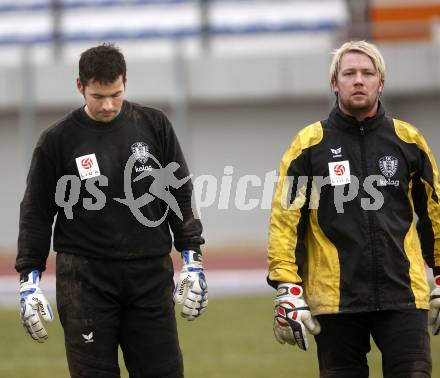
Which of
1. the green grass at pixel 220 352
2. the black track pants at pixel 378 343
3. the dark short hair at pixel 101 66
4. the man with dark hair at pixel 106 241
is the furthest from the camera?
the green grass at pixel 220 352

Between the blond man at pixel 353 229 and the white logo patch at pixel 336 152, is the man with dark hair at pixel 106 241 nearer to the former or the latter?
the blond man at pixel 353 229

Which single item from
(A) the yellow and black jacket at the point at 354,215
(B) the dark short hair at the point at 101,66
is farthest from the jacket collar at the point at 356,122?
(B) the dark short hair at the point at 101,66

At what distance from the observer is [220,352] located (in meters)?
9.13

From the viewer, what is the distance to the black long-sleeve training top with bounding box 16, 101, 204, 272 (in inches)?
193

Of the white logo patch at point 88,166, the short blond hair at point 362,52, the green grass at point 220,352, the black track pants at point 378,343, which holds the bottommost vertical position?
the green grass at point 220,352

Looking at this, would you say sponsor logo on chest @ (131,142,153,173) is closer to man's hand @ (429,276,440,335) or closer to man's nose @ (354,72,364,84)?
man's nose @ (354,72,364,84)

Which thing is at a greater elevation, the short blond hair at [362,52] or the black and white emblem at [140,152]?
the short blond hair at [362,52]

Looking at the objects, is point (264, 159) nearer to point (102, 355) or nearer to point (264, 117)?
point (264, 117)

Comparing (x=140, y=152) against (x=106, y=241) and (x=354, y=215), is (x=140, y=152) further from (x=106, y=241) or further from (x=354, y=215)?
(x=354, y=215)

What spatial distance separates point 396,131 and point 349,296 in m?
0.78

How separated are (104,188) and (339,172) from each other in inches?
43.3

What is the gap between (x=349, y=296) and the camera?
4629 millimetres

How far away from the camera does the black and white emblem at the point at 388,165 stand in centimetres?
470

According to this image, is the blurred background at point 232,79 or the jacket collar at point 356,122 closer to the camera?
the jacket collar at point 356,122
